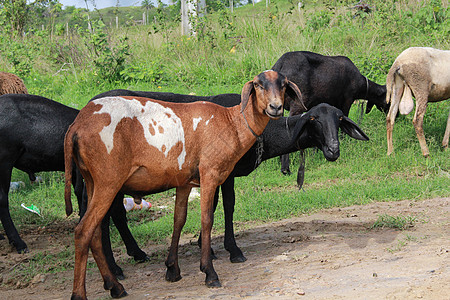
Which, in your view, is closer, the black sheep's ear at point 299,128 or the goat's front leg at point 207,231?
the goat's front leg at point 207,231

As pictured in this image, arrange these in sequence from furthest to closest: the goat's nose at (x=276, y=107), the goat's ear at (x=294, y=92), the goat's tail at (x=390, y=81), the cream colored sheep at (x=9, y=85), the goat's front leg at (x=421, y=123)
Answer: the goat's tail at (x=390, y=81), the goat's front leg at (x=421, y=123), the cream colored sheep at (x=9, y=85), the goat's ear at (x=294, y=92), the goat's nose at (x=276, y=107)

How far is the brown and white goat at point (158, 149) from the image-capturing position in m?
4.63

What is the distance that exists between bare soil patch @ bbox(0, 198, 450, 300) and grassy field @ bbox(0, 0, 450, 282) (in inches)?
24.6

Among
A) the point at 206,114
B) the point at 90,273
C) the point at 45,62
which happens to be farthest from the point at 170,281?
the point at 45,62

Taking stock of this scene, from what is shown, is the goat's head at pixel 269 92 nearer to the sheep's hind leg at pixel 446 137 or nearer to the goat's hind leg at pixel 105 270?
the goat's hind leg at pixel 105 270

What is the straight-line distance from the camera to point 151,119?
498 cm

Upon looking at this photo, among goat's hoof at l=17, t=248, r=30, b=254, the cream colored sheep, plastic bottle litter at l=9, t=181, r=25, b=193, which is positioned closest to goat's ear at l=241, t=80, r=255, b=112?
goat's hoof at l=17, t=248, r=30, b=254

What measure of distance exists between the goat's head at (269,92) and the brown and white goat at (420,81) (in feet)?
17.5

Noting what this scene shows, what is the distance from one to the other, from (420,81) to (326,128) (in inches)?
185

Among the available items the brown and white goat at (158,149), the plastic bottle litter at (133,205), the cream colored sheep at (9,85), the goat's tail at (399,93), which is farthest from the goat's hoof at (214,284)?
the goat's tail at (399,93)

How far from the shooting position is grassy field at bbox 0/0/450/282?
26.4ft

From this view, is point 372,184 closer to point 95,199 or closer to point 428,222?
point 428,222

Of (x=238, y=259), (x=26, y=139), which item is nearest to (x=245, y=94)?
(x=238, y=259)

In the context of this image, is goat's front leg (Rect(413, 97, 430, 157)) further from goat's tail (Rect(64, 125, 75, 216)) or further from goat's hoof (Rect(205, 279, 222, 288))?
goat's tail (Rect(64, 125, 75, 216))
